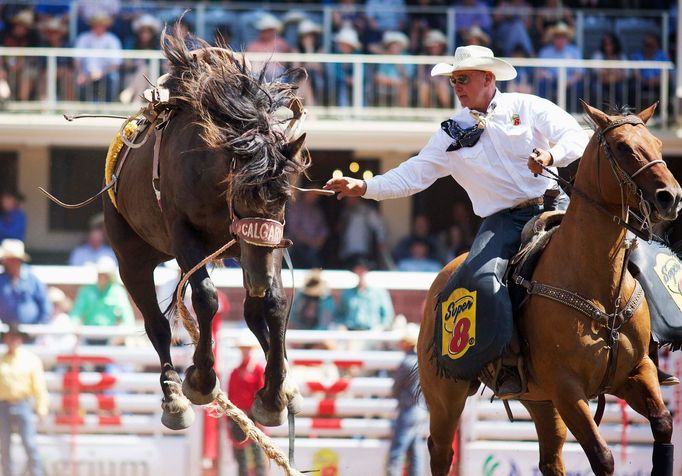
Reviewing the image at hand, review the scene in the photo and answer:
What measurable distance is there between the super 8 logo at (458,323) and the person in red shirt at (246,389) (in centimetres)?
294

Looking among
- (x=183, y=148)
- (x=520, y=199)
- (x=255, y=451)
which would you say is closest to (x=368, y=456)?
(x=255, y=451)

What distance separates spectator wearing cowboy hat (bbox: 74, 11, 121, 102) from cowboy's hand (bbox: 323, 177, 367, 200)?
7.59 metres

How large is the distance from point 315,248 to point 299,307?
2.39m

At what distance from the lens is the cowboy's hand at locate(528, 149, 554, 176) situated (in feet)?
19.6

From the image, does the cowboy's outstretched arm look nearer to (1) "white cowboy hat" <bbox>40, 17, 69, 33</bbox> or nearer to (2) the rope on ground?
(2) the rope on ground

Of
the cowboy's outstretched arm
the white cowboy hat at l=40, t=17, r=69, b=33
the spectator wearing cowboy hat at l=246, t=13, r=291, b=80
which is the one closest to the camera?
the cowboy's outstretched arm

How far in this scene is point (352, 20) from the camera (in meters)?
14.3

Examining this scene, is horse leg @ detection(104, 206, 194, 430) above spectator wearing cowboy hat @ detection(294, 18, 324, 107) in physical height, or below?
below

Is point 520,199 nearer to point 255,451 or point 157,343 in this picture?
point 157,343

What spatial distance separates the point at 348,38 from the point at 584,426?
8521 mm

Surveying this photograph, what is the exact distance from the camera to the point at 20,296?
1059 centimetres

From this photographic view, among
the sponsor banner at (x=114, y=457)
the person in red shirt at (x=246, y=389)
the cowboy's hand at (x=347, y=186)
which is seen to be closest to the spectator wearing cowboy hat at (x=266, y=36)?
the person in red shirt at (x=246, y=389)

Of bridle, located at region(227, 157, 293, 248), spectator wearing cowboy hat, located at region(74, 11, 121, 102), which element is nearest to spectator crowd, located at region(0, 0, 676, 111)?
spectator wearing cowboy hat, located at region(74, 11, 121, 102)

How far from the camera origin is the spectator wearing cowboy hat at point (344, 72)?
13.7 m
